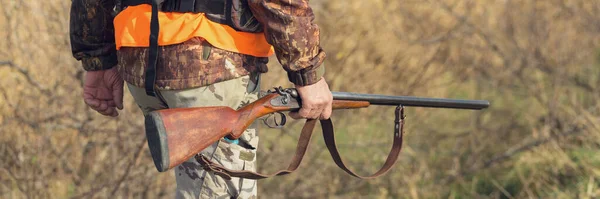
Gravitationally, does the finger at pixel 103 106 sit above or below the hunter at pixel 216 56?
below

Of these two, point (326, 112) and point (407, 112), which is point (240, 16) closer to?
point (326, 112)

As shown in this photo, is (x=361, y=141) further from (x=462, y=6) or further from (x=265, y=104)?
A: (x=265, y=104)

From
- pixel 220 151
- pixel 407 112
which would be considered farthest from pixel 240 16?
pixel 407 112

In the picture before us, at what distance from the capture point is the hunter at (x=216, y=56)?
261 centimetres

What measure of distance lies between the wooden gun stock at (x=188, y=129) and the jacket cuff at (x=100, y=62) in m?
0.61

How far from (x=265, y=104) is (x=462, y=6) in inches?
193

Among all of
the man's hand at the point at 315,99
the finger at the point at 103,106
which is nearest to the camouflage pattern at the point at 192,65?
the man's hand at the point at 315,99

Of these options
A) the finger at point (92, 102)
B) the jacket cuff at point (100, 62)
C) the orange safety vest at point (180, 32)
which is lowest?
the finger at point (92, 102)

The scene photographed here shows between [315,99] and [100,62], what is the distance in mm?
Result: 868

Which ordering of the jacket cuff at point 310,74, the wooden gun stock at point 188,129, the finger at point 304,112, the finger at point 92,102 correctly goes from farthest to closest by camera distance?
the finger at point 92,102, the finger at point 304,112, the jacket cuff at point 310,74, the wooden gun stock at point 188,129

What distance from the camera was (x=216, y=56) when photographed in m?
2.64

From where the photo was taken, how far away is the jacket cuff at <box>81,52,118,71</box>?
121 inches

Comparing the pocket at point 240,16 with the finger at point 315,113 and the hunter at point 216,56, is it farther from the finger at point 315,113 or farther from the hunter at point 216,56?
the finger at point 315,113

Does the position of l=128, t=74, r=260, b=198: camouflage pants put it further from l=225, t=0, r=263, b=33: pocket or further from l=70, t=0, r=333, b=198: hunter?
l=225, t=0, r=263, b=33: pocket
